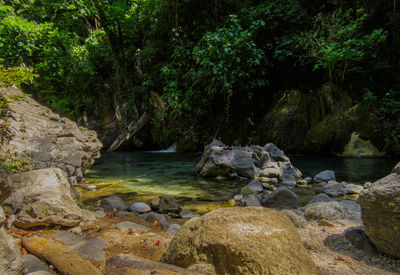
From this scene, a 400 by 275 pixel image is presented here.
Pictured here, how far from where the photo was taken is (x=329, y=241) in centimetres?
183

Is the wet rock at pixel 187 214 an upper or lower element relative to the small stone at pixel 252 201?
lower

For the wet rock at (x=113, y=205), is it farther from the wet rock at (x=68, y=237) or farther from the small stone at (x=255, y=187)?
the small stone at (x=255, y=187)

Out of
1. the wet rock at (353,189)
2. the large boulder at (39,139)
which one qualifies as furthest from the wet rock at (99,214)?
the wet rock at (353,189)

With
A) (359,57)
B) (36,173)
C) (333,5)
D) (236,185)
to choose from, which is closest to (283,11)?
(333,5)

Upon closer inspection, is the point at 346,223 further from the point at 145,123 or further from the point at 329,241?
the point at 145,123

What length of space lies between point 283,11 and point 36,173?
33.6ft

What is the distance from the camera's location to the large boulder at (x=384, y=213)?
1386mm

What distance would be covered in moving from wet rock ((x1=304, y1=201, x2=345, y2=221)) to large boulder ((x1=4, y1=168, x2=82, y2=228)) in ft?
7.74

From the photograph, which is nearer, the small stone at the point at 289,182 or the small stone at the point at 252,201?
the small stone at the point at 252,201

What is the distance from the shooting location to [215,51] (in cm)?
830

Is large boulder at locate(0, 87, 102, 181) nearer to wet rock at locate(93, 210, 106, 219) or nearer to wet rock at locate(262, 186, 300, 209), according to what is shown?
wet rock at locate(93, 210, 106, 219)

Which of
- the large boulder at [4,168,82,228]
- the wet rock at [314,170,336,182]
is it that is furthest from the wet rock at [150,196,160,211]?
the wet rock at [314,170,336,182]

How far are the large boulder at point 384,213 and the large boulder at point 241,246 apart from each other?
55 centimetres

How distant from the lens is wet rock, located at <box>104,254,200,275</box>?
116 centimetres
